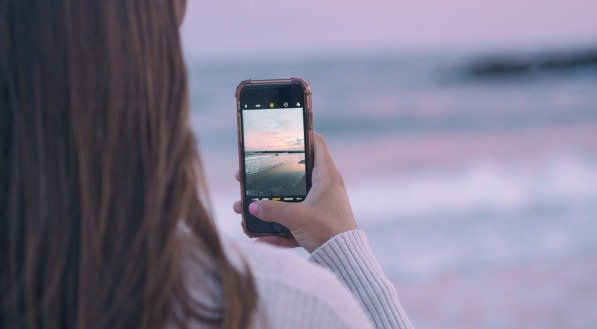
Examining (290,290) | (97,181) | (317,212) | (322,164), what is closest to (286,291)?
(290,290)

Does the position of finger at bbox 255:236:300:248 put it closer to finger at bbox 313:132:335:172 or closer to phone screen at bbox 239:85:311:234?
phone screen at bbox 239:85:311:234

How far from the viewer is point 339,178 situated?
171 cm

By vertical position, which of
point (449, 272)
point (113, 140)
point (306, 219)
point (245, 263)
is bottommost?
point (449, 272)

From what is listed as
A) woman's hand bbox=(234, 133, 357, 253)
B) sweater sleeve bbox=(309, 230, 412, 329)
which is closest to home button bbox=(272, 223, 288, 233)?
woman's hand bbox=(234, 133, 357, 253)

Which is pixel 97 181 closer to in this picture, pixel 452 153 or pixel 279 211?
pixel 279 211

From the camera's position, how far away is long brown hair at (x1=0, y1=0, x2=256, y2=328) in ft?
2.81

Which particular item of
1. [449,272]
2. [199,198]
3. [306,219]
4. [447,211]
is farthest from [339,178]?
[447,211]

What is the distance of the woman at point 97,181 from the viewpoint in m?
0.86

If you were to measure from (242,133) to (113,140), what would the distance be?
1.06 meters

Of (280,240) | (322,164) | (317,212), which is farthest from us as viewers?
(280,240)

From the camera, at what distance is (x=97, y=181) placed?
2.84 ft

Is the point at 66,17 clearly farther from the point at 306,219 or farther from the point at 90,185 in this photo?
the point at 306,219

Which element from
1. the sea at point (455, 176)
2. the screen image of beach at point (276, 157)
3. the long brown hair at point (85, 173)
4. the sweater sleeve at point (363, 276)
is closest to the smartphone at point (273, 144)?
the screen image of beach at point (276, 157)

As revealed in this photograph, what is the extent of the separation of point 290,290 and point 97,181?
0.23 metres
